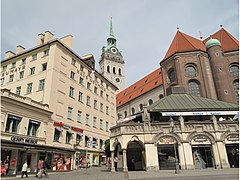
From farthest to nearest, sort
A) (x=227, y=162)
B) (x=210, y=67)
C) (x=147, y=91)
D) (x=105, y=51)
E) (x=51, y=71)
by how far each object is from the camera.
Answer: (x=105, y=51) → (x=147, y=91) → (x=210, y=67) → (x=51, y=71) → (x=227, y=162)

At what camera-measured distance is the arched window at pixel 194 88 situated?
4114 centimetres

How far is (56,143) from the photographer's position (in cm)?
2667

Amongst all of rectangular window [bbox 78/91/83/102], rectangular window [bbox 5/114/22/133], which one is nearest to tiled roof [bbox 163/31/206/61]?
rectangular window [bbox 78/91/83/102]

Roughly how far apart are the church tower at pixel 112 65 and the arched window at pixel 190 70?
2061 inches

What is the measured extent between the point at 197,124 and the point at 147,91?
3367cm

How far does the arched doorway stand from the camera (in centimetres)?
2447

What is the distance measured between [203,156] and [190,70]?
77.1ft

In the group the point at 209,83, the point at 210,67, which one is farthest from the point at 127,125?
the point at 210,67

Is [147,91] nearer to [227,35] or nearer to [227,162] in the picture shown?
[227,35]

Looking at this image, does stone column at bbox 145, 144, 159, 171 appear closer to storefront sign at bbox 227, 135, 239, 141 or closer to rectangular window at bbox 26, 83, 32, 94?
storefront sign at bbox 227, 135, 239, 141

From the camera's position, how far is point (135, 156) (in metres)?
25.2

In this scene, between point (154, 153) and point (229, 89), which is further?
point (229, 89)

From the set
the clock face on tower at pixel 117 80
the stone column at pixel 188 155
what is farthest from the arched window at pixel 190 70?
the clock face on tower at pixel 117 80

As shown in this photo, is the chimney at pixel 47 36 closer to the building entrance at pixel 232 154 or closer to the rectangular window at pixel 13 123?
the rectangular window at pixel 13 123
